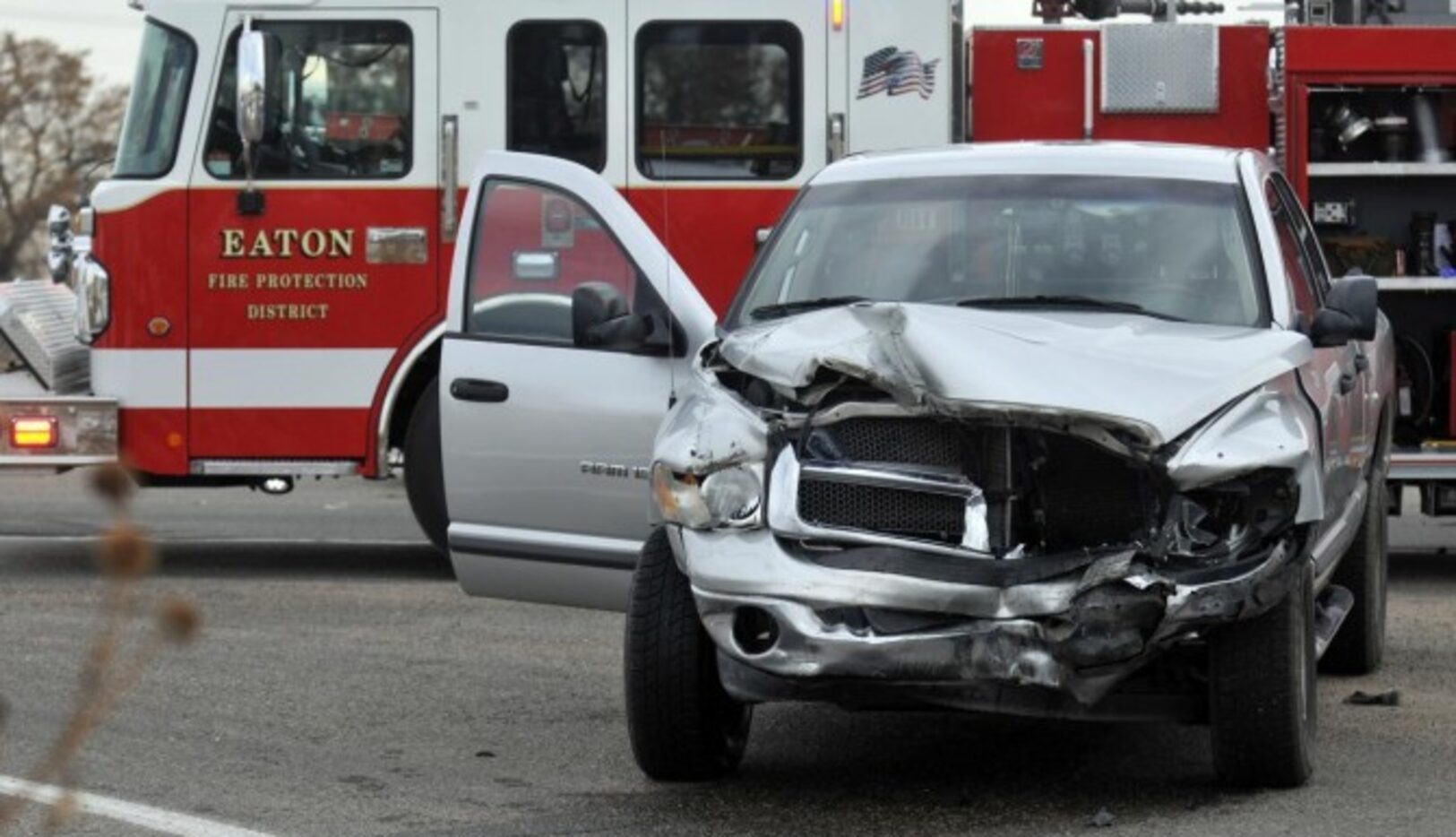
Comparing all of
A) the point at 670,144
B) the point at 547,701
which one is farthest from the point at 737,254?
the point at 547,701

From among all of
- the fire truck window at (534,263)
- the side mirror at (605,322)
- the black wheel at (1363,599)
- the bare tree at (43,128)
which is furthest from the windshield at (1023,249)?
the bare tree at (43,128)

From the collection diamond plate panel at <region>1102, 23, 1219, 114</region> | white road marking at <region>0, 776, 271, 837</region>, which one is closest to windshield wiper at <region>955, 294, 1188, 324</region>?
white road marking at <region>0, 776, 271, 837</region>

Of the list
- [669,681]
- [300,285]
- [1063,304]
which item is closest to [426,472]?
[300,285]

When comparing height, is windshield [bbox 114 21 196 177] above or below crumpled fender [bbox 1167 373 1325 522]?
above

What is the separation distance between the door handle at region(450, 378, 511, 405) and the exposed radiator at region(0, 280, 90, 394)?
454cm

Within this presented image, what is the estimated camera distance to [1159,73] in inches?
505

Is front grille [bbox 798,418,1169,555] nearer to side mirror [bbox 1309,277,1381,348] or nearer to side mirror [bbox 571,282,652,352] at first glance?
side mirror [bbox 1309,277,1381,348]

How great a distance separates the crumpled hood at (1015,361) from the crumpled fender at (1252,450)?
0.04m

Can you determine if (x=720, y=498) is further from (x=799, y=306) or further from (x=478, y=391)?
(x=478, y=391)

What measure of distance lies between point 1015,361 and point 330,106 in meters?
6.76

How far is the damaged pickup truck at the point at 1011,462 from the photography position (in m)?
6.28

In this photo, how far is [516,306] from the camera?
30.2 ft

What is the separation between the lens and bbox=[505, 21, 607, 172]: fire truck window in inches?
498

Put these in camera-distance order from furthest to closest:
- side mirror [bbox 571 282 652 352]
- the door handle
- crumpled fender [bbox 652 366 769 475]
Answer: the door handle → side mirror [bbox 571 282 652 352] → crumpled fender [bbox 652 366 769 475]
